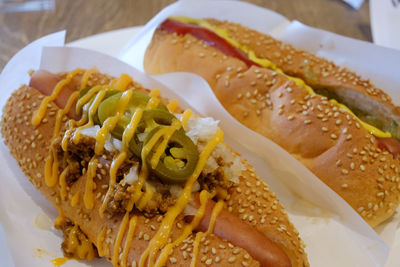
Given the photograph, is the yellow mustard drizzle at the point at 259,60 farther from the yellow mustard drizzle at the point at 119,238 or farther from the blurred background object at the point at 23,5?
the blurred background object at the point at 23,5

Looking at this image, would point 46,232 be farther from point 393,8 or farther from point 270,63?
point 393,8

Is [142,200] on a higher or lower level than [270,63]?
lower

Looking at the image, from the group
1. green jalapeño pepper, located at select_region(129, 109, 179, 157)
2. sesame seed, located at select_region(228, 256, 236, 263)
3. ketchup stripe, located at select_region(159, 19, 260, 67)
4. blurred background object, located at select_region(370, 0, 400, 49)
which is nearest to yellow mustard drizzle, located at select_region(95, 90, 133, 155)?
green jalapeño pepper, located at select_region(129, 109, 179, 157)

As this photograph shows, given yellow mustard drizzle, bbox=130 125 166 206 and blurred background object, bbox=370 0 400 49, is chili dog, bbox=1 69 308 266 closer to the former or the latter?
yellow mustard drizzle, bbox=130 125 166 206

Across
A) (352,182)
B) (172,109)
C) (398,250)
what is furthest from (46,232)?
(398,250)

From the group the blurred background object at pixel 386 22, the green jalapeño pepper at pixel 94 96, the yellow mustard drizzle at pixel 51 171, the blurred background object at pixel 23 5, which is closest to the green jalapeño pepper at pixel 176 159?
the green jalapeño pepper at pixel 94 96

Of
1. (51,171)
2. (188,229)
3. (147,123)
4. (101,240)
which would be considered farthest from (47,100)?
(188,229)

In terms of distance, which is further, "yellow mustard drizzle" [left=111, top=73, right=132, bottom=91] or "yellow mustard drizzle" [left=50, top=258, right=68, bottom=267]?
"yellow mustard drizzle" [left=111, top=73, right=132, bottom=91]

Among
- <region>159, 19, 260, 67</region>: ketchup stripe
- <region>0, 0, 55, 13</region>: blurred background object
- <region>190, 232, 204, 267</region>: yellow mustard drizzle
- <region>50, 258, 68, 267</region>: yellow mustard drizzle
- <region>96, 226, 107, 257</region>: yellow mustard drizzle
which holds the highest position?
<region>159, 19, 260, 67</region>: ketchup stripe
